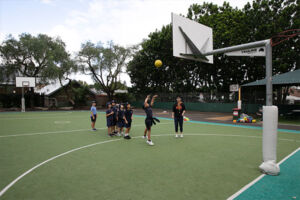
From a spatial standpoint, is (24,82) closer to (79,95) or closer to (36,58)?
(36,58)

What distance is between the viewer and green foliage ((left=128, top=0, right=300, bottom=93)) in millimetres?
21203

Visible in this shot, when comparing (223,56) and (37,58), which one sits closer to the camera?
(223,56)

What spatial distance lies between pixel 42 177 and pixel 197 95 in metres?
24.9

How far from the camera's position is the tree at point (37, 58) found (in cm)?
3100

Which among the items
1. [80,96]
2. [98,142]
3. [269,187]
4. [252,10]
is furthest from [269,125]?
[80,96]

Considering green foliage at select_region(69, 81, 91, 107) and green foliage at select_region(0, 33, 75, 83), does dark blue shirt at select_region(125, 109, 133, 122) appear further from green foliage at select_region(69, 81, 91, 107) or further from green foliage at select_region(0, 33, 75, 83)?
green foliage at select_region(69, 81, 91, 107)

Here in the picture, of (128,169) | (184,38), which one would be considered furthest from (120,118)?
(184,38)

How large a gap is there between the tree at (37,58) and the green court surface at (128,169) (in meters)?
27.3

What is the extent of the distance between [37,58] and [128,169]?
33.5 meters

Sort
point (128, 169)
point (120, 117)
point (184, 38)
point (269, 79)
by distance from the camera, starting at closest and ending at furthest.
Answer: point (269, 79) < point (128, 169) < point (184, 38) < point (120, 117)

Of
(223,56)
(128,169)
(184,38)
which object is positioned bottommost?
(128,169)

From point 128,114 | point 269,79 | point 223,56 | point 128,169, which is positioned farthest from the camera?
point 223,56

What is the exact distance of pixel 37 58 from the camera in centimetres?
3225

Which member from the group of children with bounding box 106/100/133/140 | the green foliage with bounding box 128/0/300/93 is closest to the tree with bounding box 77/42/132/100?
the green foliage with bounding box 128/0/300/93
